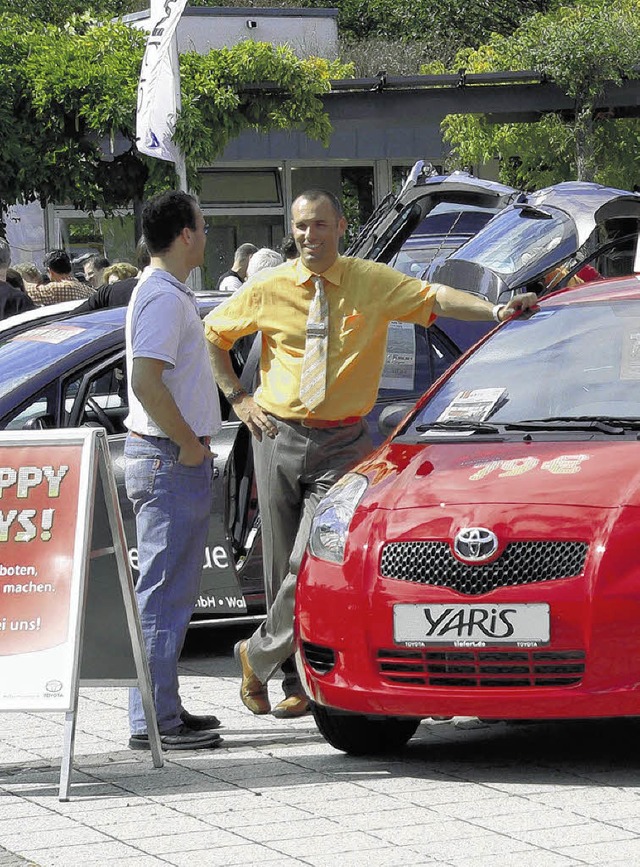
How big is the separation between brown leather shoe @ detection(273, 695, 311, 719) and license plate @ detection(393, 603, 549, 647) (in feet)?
4.61

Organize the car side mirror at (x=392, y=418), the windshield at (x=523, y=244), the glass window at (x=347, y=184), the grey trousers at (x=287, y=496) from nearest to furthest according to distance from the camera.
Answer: the grey trousers at (x=287, y=496) → the car side mirror at (x=392, y=418) → the windshield at (x=523, y=244) → the glass window at (x=347, y=184)

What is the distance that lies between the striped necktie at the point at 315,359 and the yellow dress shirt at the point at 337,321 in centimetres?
3

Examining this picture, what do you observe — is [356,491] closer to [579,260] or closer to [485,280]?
[485,280]

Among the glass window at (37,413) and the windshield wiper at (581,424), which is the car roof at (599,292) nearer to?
the windshield wiper at (581,424)

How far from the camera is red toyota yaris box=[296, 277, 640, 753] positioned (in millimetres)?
5113

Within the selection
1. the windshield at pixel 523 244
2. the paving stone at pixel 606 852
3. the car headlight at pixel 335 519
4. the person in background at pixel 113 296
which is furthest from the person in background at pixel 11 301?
the paving stone at pixel 606 852

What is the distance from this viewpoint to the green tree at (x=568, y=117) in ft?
84.8

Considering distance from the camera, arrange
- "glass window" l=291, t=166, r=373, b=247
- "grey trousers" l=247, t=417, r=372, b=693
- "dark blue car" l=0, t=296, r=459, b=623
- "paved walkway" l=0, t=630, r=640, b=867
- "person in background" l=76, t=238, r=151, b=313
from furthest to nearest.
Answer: "glass window" l=291, t=166, r=373, b=247, "person in background" l=76, t=238, r=151, b=313, "dark blue car" l=0, t=296, r=459, b=623, "grey trousers" l=247, t=417, r=372, b=693, "paved walkway" l=0, t=630, r=640, b=867

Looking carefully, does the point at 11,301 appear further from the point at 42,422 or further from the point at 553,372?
the point at 553,372

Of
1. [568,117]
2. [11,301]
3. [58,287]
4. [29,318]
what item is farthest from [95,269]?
[568,117]

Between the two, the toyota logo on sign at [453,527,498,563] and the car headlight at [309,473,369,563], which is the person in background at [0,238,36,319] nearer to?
the car headlight at [309,473,369,563]

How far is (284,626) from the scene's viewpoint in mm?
6355

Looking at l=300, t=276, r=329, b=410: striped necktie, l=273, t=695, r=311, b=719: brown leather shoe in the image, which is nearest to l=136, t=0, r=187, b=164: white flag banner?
l=300, t=276, r=329, b=410: striped necktie

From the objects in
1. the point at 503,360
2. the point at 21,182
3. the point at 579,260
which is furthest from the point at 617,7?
the point at 503,360
